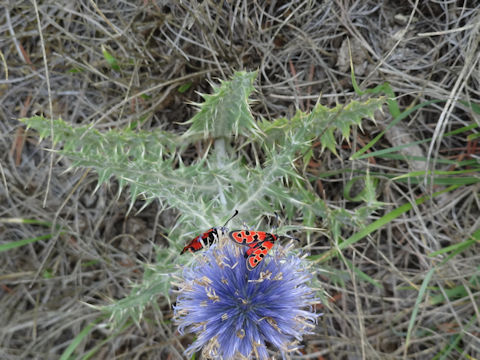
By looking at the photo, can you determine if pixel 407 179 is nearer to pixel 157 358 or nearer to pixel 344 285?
pixel 344 285

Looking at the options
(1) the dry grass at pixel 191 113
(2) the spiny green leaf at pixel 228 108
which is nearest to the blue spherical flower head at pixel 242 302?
(2) the spiny green leaf at pixel 228 108

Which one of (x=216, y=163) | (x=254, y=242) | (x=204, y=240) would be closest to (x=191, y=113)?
(x=216, y=163)

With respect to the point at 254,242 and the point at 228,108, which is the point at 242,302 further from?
the point at 228,108

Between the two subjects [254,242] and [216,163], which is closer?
[254,242]

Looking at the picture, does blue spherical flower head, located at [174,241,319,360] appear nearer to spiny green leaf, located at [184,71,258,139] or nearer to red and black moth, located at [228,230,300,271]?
red and black moth, located at [228,230,300,271]

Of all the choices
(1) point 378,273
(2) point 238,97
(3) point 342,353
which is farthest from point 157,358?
(2) point 238,97

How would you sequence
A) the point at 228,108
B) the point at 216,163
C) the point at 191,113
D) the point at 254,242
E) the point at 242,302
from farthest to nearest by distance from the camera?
the point at 191,113, the point at 216,163, the point at 228,108, the point at 242,302, the point at 254,242

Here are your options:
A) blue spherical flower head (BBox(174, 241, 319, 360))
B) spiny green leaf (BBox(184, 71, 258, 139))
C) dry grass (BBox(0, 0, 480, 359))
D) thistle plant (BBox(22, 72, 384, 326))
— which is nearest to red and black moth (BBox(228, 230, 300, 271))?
blue spherical flower head (BBox(174, 241, 319, 360))

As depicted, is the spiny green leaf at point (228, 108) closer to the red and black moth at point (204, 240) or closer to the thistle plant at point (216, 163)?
the thistle plant at point (216, 163)
